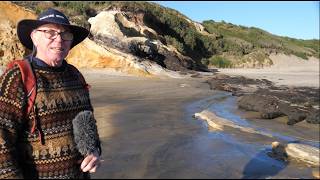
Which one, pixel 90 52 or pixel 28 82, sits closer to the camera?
pixel 28 82

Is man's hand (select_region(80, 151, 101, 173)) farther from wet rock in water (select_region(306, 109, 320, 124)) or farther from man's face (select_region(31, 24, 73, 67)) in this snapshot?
wet rock in water (select_region(306, 109, 320, 124))

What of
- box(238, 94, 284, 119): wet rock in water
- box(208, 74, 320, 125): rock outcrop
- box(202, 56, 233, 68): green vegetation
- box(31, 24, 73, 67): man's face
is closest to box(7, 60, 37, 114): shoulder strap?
box(31, 24, 73, 67): man's face

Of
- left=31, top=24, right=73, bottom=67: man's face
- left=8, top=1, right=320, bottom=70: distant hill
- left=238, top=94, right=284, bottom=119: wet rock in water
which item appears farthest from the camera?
left=8, top=1, right=320, bottom=70: distant hill

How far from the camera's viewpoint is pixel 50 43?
3002 millimetres

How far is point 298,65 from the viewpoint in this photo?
3884 centimetres

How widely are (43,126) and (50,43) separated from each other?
1.66 feet

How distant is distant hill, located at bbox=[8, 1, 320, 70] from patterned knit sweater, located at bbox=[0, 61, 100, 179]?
21.2 meters

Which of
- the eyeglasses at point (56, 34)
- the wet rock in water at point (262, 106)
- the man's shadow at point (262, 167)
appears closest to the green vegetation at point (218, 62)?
the wet rock in water at point (262, 106)

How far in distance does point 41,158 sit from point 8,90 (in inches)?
18.3

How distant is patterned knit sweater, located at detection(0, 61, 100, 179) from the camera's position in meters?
2.72

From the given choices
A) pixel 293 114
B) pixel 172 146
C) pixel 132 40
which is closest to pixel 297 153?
pixel 172 146

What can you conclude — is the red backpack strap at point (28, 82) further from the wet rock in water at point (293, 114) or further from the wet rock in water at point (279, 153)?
the wet rock in water at point (293, 114)

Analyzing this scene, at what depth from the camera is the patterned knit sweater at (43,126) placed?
2723 millimetres

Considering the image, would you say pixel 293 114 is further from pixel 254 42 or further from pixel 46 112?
pixel 254 42
